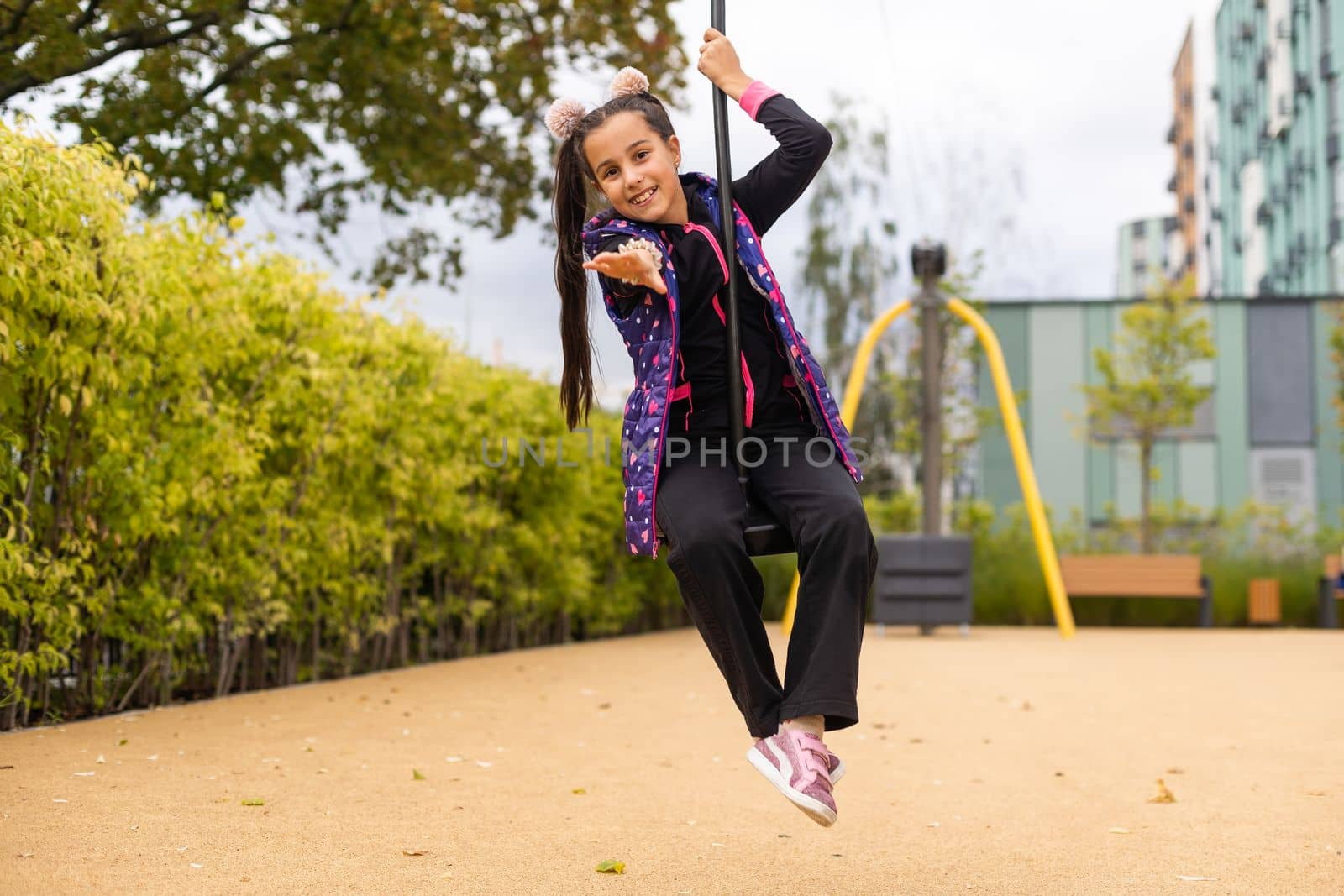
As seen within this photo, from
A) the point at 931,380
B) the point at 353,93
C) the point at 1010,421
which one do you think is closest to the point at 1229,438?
the point at 1010,421

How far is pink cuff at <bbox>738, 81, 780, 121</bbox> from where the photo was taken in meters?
3.66

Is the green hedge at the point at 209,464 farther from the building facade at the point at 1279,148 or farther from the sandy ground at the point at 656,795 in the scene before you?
the building facade at the point at 1279,148

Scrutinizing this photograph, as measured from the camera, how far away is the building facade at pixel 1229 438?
963 inches

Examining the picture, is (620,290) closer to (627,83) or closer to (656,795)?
(627,83)

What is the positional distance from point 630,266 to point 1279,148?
3846 centimetres

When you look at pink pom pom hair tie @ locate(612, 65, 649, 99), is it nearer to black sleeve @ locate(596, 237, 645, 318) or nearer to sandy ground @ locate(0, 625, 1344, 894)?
black sleeve @ locate(596, 237, 645, 318)

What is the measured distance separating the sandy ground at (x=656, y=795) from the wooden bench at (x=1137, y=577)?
7.02m

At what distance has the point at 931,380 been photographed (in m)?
14.0

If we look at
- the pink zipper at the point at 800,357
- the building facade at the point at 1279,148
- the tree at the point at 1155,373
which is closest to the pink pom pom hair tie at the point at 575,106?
the pink zipper at the point at 800,357

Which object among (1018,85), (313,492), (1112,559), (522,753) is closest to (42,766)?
(522,753)

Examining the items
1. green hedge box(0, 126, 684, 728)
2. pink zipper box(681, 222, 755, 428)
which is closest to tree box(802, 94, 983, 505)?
green hedge box(0, 126, 684, 728)

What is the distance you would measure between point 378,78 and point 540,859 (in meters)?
8.93

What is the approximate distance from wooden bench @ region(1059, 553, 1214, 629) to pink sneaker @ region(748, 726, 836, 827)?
12967 millimetres

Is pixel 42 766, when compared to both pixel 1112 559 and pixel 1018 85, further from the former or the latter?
pixel 1018 85
